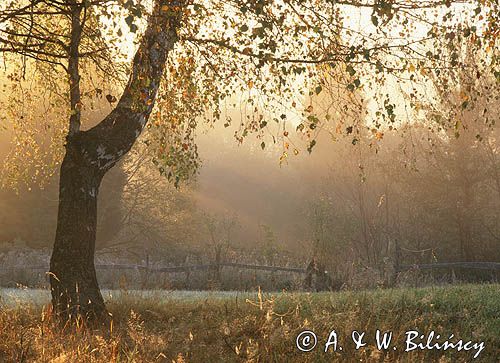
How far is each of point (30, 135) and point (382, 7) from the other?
7.70 meters

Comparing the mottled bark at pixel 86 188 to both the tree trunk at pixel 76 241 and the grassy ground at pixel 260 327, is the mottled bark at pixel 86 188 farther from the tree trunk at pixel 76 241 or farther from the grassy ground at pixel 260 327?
the grassy ground at pixel 260 327

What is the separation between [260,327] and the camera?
7664 millimetres

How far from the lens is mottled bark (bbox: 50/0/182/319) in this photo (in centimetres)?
881

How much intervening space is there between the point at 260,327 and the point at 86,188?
3.37 meters

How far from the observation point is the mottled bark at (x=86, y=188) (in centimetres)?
881

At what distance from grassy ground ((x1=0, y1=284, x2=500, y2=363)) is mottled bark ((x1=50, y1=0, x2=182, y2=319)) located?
0.52m

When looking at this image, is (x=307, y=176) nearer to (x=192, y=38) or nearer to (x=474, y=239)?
(x=474, y=239)

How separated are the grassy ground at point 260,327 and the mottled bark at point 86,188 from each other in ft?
1.69

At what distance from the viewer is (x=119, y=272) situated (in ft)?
75.9

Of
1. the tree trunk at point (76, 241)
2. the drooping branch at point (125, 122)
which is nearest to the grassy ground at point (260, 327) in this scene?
the tree trunk at point (76, 241)

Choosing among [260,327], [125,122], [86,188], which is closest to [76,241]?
[86,188]

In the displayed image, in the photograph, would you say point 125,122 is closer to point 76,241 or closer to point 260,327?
point 76,241

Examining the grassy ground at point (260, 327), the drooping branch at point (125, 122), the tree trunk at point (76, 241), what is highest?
the drooping branch at point (125, 122)

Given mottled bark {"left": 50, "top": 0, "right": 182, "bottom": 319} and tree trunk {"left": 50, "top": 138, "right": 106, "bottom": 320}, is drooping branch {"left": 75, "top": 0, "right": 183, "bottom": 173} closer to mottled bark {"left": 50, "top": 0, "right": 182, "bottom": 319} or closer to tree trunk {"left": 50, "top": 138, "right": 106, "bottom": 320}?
mottled bark {"left": 50, "top": 0, "right": 182, "bottom": 319}
